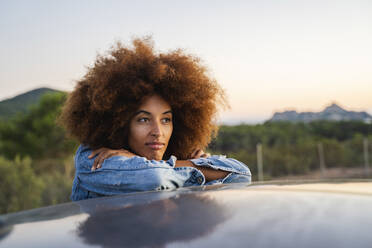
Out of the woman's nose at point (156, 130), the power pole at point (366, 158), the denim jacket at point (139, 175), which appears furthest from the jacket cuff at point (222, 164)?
the power pole at point (366, 158)

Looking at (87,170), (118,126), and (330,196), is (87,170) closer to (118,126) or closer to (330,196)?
(118,126)

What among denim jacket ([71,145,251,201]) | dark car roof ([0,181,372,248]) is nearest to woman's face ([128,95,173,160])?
denim jacket ([71,145,251,201])

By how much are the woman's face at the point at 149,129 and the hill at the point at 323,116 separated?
3778 centimetres

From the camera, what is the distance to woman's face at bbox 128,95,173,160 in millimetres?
2424

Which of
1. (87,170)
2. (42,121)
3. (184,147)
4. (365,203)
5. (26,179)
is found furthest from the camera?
(42,121)

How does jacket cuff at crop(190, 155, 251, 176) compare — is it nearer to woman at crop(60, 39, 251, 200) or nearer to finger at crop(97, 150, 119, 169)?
woman at crop(60, 39, 251, 200)

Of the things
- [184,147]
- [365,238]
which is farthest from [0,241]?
[184,147]

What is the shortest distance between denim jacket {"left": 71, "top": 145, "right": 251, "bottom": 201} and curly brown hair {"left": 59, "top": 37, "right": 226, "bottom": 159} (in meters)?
0.47

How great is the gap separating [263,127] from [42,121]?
19.3 metres

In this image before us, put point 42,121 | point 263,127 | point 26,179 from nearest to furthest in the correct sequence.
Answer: point 26,179 < point 42,121 < point 263,127

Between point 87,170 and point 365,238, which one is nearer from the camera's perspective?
point 365,238

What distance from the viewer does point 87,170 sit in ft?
6.40

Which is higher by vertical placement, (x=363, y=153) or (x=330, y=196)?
(x=330, y=196)

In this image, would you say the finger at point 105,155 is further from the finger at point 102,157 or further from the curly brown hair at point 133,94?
the curly brown hair at point 133,94
